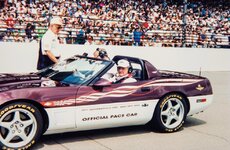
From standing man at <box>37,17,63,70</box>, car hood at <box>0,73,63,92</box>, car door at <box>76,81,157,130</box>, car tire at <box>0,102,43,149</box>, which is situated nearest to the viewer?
car tire at <box>0,102,43,149</box>

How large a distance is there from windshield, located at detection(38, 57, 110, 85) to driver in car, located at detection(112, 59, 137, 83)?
1.04ft

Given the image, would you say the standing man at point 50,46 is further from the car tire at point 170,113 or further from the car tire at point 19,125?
the car tire at point 19,125

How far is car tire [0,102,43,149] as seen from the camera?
15.6 ft

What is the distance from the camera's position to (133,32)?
16.5 meters

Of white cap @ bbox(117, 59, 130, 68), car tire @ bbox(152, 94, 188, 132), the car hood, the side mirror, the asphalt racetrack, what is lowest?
the asphalt racetrack

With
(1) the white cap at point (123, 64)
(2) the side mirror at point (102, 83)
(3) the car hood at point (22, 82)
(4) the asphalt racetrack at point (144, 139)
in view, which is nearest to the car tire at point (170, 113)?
(4) the asphalt racetrack at point (144, 139)

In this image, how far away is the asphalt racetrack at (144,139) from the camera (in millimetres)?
5418

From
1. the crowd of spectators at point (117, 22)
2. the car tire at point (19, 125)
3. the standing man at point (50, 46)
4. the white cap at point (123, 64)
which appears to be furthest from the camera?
the crowd of spectators at point (117, 22)

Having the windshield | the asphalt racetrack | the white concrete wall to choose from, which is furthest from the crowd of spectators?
the asphalt racetrack

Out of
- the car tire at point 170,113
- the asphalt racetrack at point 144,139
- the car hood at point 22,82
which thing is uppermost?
the car hood at point 22,82

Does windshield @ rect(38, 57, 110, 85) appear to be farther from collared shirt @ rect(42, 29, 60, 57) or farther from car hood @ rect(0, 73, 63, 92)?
collared shirt @ rect(42, 29, 60, 57)

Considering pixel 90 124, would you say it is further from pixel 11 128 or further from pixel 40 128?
pixel 11 128

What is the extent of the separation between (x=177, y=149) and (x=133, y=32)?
1139 cm

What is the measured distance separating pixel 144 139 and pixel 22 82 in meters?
2.00
